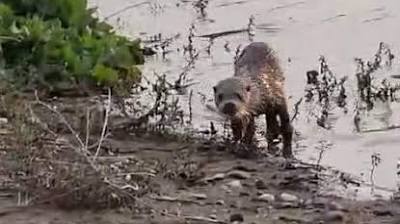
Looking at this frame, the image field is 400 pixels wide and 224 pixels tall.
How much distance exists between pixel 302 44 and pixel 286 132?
2.50 m

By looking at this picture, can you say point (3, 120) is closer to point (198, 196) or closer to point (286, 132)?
point (198, 196)

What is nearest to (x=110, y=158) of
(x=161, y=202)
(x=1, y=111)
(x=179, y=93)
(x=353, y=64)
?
Result: (x=161, y=202)

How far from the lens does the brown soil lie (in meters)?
6.25

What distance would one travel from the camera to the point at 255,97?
26.8ft

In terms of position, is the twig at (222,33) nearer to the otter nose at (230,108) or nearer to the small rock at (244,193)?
the otter nose at (230,108)

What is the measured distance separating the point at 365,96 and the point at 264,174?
1905mm

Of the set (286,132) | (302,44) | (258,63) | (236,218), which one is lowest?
(236,218)

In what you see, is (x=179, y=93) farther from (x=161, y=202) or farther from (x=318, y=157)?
(x=161, y=202)

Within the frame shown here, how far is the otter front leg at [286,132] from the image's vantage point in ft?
25.9

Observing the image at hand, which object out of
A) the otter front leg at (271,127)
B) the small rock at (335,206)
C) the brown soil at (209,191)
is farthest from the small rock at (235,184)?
the otter front leg at (271,127)

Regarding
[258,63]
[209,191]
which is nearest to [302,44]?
[258,63]

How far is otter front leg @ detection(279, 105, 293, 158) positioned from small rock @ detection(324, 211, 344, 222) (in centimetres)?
153

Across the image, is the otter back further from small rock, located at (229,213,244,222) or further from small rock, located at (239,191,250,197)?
small rock, located at (229,213,244,222)

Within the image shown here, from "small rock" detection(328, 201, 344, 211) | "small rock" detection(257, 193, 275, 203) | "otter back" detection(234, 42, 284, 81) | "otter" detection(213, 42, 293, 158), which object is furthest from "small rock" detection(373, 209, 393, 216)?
"otter back" detection(234, 42, 284, 81)
